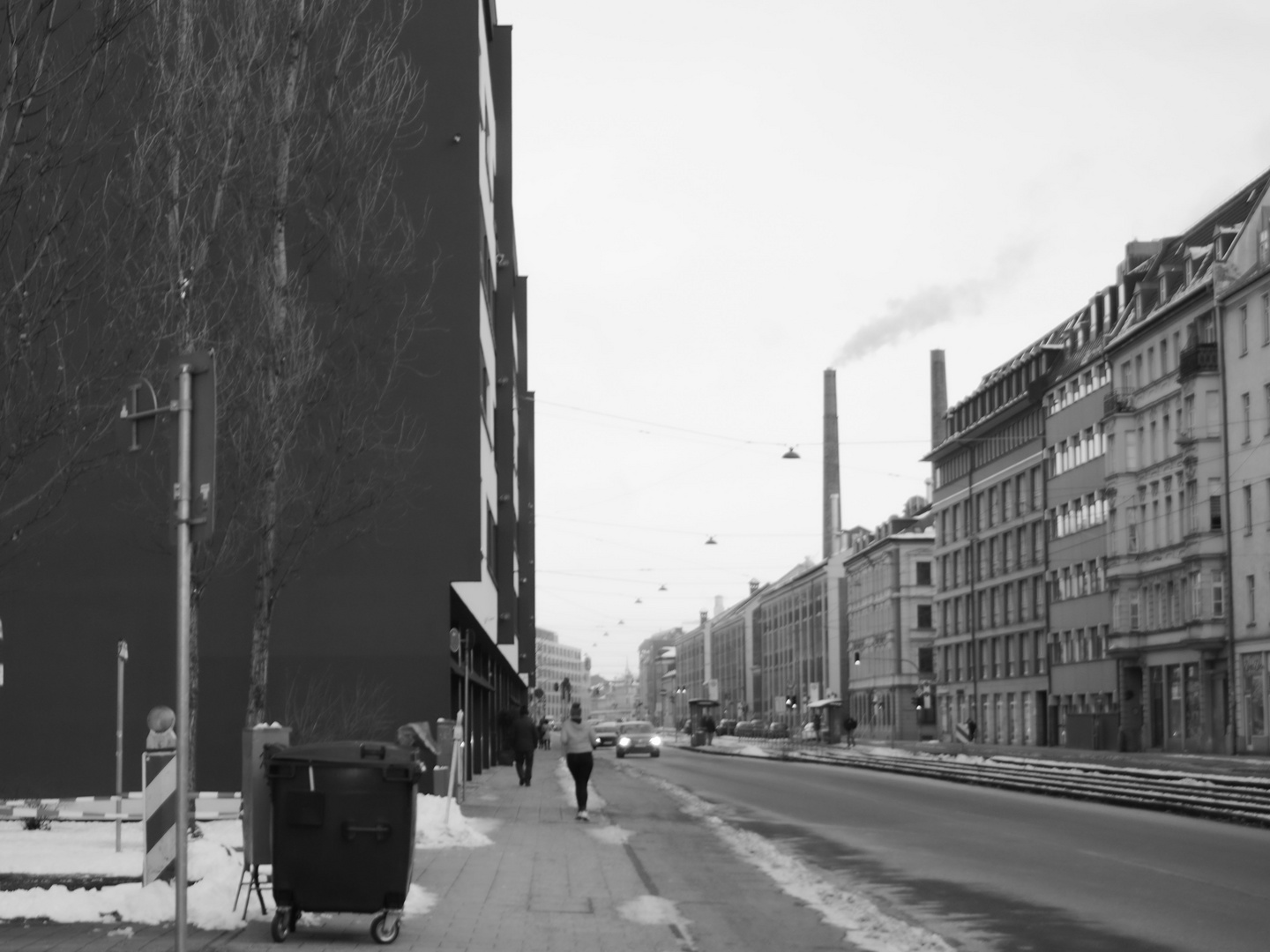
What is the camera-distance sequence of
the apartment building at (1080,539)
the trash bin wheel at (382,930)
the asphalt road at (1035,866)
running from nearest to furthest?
the trash bin wheel at (382,930) → the asphalt road at (1035,866) → the apartment building at (1080,539)

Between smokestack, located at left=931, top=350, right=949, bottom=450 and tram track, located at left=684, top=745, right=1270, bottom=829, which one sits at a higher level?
smokestack, located at left=931, top=350, right=949, bottom=450

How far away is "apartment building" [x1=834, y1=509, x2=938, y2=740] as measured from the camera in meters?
125

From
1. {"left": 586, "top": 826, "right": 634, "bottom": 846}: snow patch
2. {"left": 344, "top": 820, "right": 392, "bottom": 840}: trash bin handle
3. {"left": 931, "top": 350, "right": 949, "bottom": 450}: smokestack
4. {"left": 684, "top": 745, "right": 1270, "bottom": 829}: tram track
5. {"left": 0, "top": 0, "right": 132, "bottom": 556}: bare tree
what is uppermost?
{"left": 931, "top": 350, "right": 949, "bottom": 450}: smokestack

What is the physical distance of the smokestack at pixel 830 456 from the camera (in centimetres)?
13125

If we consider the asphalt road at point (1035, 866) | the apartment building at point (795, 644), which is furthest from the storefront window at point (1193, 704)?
the apartment building at point (795, 644)

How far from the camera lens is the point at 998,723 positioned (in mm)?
100750

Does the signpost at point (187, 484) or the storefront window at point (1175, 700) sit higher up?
the signpost at point (187, 484)

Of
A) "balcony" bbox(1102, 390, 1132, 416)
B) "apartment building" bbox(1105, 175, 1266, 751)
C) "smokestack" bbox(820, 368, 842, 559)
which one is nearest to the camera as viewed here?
"apartment building" bbox(1105, 175, 1266, 751)

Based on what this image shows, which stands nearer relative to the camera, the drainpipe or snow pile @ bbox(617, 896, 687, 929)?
snow pile @ bbox(617, 896, 687, 929)

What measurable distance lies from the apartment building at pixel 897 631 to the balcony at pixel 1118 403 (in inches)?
1558

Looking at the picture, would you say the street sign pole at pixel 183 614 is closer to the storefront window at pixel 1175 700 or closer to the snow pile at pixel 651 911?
the snow pile at pixel 651 911

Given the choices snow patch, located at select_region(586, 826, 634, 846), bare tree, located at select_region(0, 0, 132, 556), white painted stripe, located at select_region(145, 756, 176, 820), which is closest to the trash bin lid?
white painted stripe, located at select_region(145, 756, 176, 820)

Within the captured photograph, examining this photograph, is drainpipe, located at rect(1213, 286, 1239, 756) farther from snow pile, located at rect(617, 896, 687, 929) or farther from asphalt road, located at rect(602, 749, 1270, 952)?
snow pile, located at rect(617, 896, 687, 929)

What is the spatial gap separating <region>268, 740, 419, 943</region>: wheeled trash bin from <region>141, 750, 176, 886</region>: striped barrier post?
2394 millimetres
